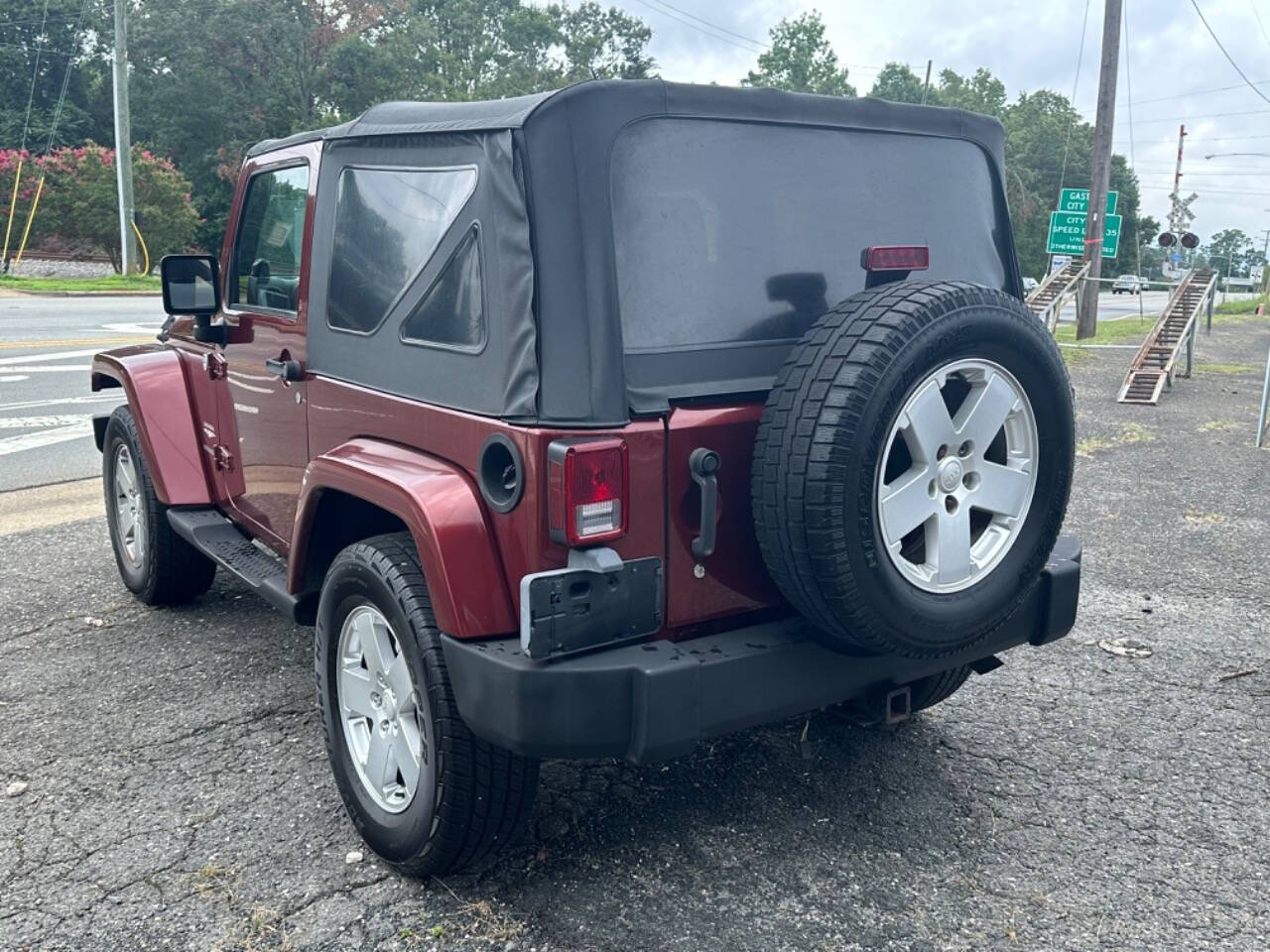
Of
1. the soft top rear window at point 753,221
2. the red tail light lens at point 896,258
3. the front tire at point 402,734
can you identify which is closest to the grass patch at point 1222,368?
the soft top rear window at point 753,221

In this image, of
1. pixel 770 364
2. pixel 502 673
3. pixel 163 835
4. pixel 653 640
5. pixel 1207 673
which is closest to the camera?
pixel 502 673

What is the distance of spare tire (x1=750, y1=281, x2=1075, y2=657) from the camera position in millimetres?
2557

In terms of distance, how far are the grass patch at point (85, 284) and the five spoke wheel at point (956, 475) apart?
26075mm

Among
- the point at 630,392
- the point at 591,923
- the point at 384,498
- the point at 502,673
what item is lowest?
the point at 591,923

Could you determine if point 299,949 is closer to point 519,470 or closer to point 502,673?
point 502,673

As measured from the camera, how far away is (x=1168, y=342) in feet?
49.0

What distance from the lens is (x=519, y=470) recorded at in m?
2.58

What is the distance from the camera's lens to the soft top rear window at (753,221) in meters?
2.77

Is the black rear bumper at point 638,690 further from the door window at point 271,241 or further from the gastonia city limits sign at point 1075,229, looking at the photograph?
the gastonia city limits sign at point 1075,229

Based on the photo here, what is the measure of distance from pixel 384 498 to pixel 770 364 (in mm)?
1055

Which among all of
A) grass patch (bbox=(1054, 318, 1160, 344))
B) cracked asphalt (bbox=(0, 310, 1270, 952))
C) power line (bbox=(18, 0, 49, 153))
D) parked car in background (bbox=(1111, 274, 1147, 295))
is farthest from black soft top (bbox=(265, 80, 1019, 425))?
parked car in background (bbox=(1111, 274, 1147, 295))

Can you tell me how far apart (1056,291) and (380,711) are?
20715 mm

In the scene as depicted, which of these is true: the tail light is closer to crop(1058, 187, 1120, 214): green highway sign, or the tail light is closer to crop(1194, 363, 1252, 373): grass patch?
crop(1194, 363, 1252, 373): grass patch

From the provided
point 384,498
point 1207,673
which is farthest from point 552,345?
point 1207,673
